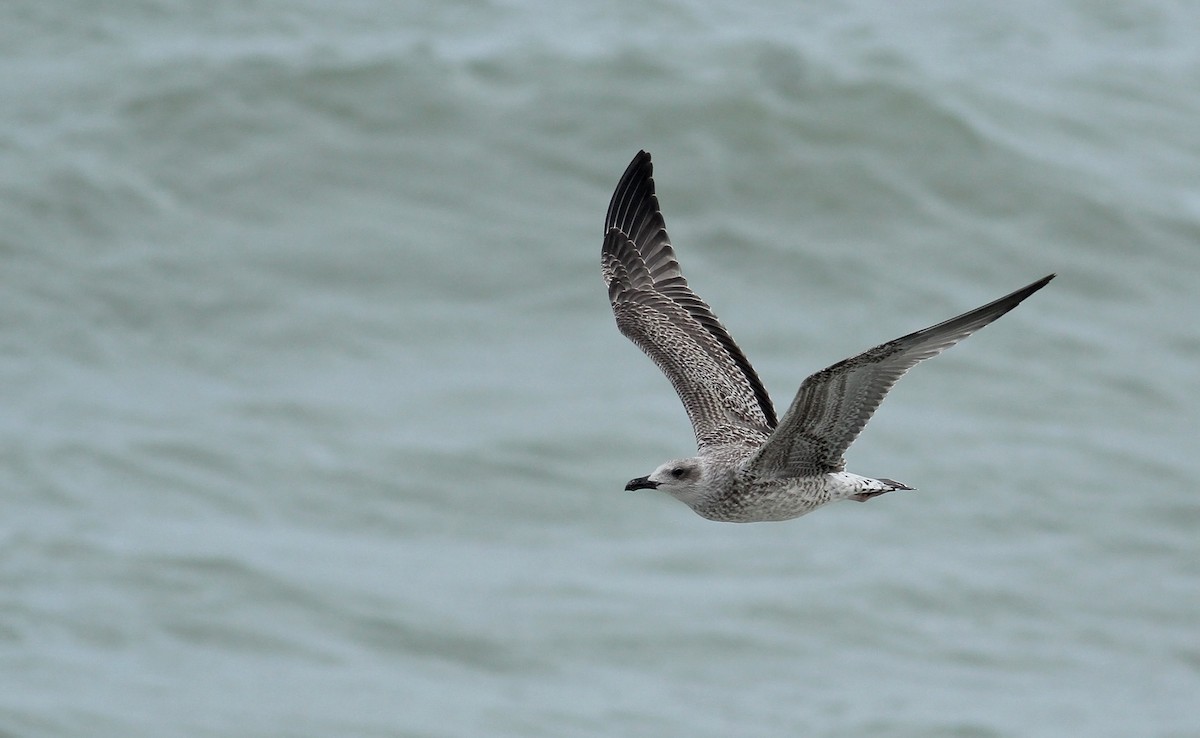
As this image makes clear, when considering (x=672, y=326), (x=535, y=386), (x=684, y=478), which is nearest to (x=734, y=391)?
(x=672, y=326)

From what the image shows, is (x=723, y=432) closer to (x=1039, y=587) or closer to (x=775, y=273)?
(x=1039, y=587)

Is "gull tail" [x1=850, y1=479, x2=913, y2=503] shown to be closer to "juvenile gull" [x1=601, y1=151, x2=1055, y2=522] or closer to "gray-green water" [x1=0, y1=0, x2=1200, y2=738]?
"juvenile gull" [x1=601, y1=151, x2=1055, y2=522]

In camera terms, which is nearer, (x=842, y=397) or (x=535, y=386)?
(x=842, y=397)

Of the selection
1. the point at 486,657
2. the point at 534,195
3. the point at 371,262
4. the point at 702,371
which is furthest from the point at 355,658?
the point at 702,371

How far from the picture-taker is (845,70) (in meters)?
29.4

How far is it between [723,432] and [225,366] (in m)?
15.0

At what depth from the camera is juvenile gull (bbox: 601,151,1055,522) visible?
26.2 feet

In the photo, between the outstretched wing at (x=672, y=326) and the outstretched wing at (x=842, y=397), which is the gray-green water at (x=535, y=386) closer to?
the outstretched wing at (x=672, y=326)

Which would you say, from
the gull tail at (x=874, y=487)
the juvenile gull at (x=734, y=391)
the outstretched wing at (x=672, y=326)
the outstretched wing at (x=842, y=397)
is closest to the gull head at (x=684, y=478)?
the juvenile gull at (x=734, y=391)

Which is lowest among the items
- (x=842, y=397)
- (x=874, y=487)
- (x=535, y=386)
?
(x=874, y=487)

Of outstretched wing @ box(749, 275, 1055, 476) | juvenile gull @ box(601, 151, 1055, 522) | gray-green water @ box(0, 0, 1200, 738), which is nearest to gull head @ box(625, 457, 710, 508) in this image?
juvenile gull @ box(601, 151, 1055, 522)

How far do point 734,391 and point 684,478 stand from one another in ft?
4.37

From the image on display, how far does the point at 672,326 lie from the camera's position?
35.6ft

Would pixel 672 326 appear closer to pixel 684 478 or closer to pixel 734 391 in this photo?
pixel 734 391
